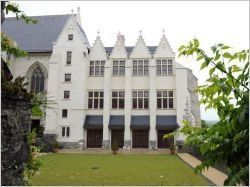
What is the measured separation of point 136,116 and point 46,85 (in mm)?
12934

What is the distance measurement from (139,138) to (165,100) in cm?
565

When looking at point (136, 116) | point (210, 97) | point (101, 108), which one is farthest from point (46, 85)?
point (210, 97)

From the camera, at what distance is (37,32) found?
4259cm

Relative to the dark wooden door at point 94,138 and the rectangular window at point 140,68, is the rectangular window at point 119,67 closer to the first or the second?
the rectangular window at point 140,68

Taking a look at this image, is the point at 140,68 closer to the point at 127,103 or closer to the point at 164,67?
the point at 164,67

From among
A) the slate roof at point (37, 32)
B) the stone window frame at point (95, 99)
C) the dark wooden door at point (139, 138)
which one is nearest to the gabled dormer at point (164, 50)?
the stone window frame at point (95, 99)

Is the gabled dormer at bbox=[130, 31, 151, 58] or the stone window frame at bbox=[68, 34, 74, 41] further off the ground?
the stone window frame at bbox=[68, 34, 74, 41]

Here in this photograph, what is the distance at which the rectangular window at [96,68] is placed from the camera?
121 ft

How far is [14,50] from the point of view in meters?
5.33

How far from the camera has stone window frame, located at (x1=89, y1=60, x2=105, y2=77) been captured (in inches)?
1451

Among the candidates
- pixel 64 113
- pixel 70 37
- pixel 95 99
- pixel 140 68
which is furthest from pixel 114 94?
pixel 70 37

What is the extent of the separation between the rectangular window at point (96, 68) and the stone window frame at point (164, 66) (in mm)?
7025

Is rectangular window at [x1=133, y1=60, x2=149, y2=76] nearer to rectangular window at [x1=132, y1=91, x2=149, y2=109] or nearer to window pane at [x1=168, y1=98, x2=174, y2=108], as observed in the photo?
rectangular window at [x1=132, y1=91, x2=149, y2=109]

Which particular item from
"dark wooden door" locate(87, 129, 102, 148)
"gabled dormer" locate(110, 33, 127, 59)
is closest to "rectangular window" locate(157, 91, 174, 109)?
"gabled dormer" locate(110, 33, 127, 59)
